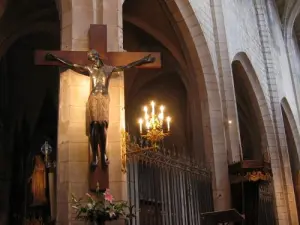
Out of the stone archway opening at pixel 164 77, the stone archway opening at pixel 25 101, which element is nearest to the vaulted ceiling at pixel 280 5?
the stone archway opening at pixel 164 77

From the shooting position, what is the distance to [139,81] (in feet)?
48.6

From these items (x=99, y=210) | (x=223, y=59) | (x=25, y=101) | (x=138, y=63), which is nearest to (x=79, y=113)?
(x=138, y=63)

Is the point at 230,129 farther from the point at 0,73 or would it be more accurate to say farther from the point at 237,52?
the point at 0,73

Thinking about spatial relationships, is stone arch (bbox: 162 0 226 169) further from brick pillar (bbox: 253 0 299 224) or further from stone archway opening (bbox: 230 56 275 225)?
brick pillar (bbox: 253 0 299 224)

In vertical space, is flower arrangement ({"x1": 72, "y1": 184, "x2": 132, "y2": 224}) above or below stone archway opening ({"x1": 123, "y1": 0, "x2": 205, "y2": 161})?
below

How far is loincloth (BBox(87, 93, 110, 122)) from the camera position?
19.4ft

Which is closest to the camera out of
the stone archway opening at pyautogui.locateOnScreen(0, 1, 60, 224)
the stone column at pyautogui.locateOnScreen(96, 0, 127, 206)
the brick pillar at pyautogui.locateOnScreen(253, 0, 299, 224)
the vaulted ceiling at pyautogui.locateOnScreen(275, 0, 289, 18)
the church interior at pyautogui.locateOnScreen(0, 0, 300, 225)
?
the stone column at pyautogui.locateOnScreen(96, 0, 127, 206)

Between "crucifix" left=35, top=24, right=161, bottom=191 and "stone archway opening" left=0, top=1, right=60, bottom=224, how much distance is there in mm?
5880

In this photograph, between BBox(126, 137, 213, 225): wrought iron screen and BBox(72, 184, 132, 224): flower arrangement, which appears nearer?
BBox(72, 184, 132, 224): flower arrangement

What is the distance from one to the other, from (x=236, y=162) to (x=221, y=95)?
72.0 inches

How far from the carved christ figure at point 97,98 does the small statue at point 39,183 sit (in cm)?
369

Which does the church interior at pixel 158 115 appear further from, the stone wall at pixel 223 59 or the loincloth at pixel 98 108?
the loincloth at pixel 98 108

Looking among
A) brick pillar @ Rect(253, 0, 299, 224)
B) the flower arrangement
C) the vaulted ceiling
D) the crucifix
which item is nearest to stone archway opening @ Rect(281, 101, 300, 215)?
brick pillar @ Rect(253, 0, 299, 224)

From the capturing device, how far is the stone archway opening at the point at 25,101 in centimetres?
1192
